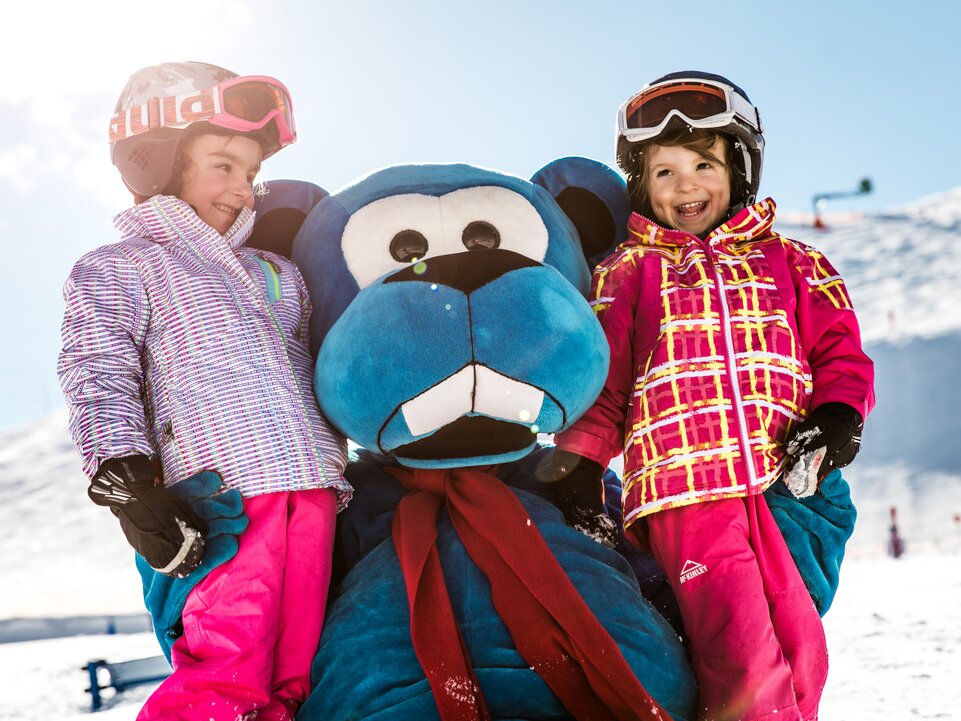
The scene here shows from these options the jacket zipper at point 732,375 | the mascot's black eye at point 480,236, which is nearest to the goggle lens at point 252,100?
the mascot's black eye at point 480,236

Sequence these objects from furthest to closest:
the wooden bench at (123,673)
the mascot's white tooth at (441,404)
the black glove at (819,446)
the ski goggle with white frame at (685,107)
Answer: the wooden bench at (123,673) → the ski goggle with white frame at (685,107) → the black glove at (819,446) → the mascot's white tooth at (441,404)

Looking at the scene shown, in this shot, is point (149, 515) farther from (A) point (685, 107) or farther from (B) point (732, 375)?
(A) point (685, 107)

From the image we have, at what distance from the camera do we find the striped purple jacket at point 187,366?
193cm

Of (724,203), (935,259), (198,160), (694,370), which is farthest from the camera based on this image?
(935,259)

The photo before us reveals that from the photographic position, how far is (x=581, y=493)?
213cm

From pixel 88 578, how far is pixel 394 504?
12168mm

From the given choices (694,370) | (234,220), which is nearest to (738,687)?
(694,370)

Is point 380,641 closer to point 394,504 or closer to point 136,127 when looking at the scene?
point 394,504

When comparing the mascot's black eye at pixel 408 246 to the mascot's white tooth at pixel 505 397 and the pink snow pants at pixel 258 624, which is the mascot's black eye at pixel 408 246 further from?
the pink snow pants at pixel 258 624

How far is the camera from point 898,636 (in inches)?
174

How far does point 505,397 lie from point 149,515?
0.71m

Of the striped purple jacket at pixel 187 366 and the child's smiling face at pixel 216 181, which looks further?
the child's smiling face at pixel 216 181

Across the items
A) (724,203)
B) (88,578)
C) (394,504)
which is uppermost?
(724,203)

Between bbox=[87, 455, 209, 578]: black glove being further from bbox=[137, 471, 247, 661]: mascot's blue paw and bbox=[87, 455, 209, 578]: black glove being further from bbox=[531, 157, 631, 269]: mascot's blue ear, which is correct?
bbox=[531, 157, 631, 269]: mascot's blue ear
